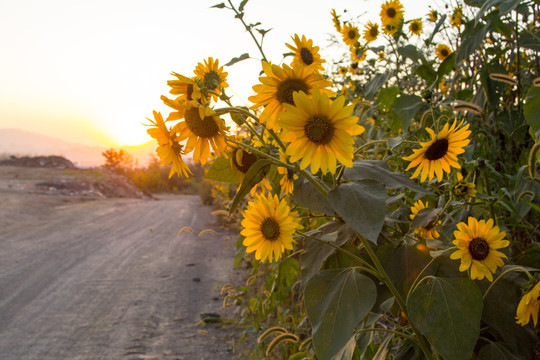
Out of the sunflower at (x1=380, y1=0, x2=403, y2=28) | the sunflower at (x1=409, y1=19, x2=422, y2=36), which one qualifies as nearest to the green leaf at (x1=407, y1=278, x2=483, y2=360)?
the sunflower at (x1=380, y1=0, x2=403, y2=28)

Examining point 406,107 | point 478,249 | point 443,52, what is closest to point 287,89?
point 478,249

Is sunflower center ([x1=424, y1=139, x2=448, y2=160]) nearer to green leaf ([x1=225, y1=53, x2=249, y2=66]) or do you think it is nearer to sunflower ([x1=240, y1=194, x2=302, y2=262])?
sunflower ([x1=240, y1=194, x2=302, y2=262])

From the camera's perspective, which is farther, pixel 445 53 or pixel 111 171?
pixel 111 171

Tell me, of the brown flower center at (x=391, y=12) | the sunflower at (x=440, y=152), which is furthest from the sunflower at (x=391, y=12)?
the sunflower at (x=440, y=152)

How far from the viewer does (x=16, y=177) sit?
41.0 ft

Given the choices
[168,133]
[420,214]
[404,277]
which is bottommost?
[404,277]

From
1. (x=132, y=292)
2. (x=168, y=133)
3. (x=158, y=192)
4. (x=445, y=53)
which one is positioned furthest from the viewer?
(x=158, y=192)

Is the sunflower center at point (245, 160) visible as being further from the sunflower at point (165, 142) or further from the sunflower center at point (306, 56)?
the sunflower center at point (306, 56)

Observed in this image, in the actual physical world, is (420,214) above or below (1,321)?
→ above

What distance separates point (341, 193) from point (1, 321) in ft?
10.9

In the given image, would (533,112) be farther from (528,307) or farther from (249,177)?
(249,177)

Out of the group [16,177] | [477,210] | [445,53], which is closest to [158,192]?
[16,177]

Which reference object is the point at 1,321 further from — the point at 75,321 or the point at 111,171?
the point at 111,171

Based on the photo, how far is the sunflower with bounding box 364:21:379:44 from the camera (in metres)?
3.12
